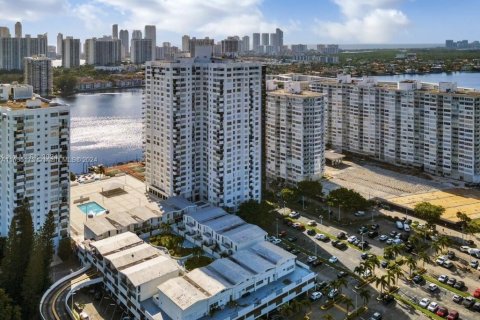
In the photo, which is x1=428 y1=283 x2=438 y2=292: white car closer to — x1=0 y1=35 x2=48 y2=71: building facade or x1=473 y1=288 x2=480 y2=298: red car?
x1=473 y1=288 x2=480 y2=298: red car

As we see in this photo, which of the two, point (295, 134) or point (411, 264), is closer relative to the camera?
point (411, 264)

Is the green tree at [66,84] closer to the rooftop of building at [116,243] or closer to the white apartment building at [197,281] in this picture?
the rooftop of building at [116,243]

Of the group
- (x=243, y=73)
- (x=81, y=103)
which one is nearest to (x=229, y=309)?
(x=243, y=73)

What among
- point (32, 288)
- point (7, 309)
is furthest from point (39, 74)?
point (7, 309)

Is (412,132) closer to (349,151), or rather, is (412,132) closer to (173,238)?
(349,151)

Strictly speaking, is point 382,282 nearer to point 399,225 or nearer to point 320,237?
point 320,237

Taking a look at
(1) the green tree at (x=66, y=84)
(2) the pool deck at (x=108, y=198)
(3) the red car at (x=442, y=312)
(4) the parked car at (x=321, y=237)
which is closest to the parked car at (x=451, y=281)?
(3) the red car at (x=442, y=312)
